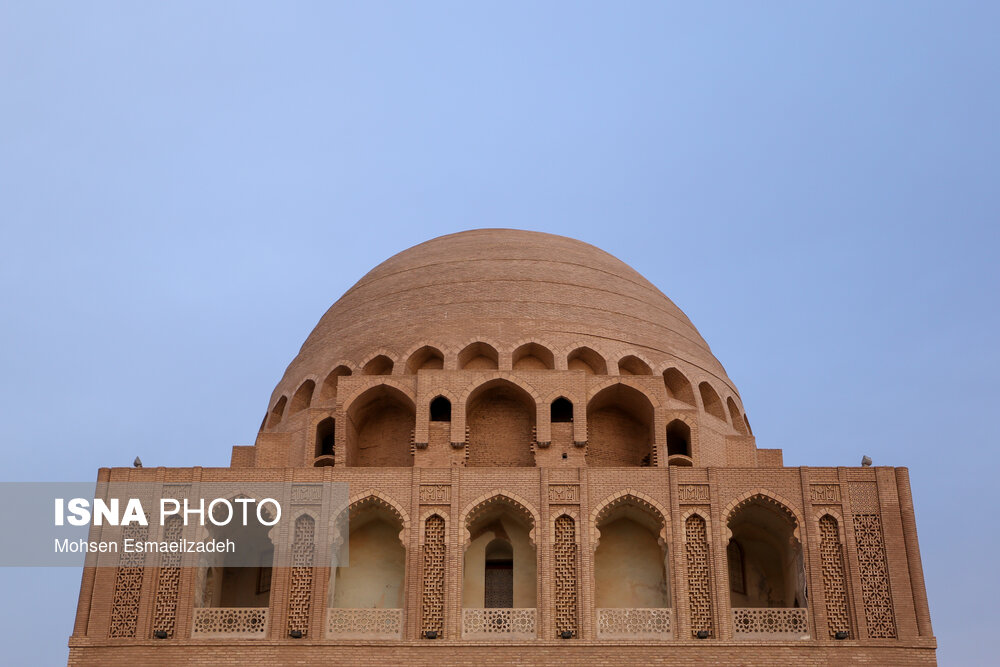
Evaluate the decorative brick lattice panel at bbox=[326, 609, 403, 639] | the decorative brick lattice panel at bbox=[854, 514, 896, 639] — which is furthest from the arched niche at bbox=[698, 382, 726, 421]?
the decorative brick lattice panel at bbox=[326, 609, 403, 639]

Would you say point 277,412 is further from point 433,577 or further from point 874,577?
point 874,577

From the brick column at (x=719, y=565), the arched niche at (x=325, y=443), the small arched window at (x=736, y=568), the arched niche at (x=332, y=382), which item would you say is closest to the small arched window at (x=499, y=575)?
the brick column at (x=719, y=565)

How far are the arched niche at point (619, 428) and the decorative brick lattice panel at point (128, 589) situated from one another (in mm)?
5633

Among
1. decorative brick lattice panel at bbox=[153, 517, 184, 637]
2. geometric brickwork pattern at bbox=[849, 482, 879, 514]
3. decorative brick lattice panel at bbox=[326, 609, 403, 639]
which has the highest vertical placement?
geometric brickwork pattern at bbox=[849, 482, 879, 514]

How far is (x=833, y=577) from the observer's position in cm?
1466

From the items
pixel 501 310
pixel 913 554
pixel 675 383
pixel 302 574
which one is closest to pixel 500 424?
pixel 501 310

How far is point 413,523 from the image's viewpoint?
14812 mm

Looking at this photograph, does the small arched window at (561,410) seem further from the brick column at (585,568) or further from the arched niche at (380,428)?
Result: the brick column at (585,568)

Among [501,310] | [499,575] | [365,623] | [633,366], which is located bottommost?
[365,623]

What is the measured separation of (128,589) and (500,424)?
5.06 meters

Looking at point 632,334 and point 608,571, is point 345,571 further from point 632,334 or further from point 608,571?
point 632,334

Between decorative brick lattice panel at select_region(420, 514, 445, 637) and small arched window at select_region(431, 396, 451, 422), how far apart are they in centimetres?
241

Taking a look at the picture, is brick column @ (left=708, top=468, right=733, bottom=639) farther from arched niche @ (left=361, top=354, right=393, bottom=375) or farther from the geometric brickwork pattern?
arched niche @ (left=361, top=354, right=393, bottom=375)

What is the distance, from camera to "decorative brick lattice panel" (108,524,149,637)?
1439 centimetres
